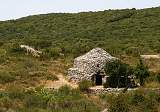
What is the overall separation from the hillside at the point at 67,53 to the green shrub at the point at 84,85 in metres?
1.14

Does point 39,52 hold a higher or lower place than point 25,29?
lower

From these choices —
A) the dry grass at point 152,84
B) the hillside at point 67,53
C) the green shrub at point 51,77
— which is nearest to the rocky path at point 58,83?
the hillside at point 67,53

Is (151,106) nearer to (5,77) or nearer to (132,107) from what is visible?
(132,107)

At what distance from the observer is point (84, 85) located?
1339 inches

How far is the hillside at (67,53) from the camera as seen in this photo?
26.4 m

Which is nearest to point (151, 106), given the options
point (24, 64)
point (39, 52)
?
point (24, 64)

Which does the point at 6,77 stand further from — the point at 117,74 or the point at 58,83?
the point at 117,74

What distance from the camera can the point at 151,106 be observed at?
2505 centimetres

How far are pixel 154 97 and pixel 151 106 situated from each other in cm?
183

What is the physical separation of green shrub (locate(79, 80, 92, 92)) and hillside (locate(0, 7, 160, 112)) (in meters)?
1.14

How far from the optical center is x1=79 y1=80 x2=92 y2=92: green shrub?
33.4m

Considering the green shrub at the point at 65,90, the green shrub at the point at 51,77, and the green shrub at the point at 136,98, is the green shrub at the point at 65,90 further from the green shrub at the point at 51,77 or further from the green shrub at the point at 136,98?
the green shrub at the point at 136,98

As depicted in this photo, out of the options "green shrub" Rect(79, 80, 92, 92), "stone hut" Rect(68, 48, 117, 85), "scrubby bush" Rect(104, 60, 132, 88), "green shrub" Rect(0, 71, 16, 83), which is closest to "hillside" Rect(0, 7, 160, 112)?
"green shrub" Rect(0, 71, 16, 83)

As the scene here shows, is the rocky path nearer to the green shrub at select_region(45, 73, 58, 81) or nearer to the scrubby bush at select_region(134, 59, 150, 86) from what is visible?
the green shrub at select_region(45, 73, 58, 81)
